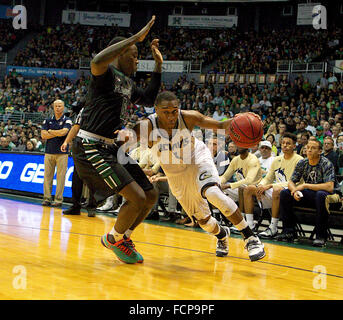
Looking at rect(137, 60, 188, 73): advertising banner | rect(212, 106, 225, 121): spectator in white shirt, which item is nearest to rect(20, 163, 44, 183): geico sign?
rect(212, 106, 225, 121): spectator in white shirt

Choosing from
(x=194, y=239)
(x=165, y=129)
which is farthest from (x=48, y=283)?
(x=194, y=239)

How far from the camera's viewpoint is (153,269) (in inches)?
161

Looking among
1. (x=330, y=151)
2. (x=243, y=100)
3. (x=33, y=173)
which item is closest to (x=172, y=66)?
(x=243, y=100)

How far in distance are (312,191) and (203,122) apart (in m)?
2.85

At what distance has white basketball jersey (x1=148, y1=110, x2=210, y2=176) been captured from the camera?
14.9ft

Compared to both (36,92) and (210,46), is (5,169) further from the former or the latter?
(210,46)

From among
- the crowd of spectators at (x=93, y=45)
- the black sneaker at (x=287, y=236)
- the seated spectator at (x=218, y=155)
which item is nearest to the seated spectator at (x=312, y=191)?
the black sneaker at (x=287, y=236)

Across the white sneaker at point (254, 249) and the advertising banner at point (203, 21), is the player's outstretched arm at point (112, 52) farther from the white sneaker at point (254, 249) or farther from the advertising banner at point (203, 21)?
the advertising banner at point (203, 21)

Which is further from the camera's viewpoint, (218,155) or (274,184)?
(218,155)

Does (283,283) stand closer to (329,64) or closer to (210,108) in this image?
(210,108)

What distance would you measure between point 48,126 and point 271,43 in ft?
61.9

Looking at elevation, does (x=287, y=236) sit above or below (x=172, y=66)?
below

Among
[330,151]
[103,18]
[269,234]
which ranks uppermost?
[103,18]

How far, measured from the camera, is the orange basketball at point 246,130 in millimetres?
4164
